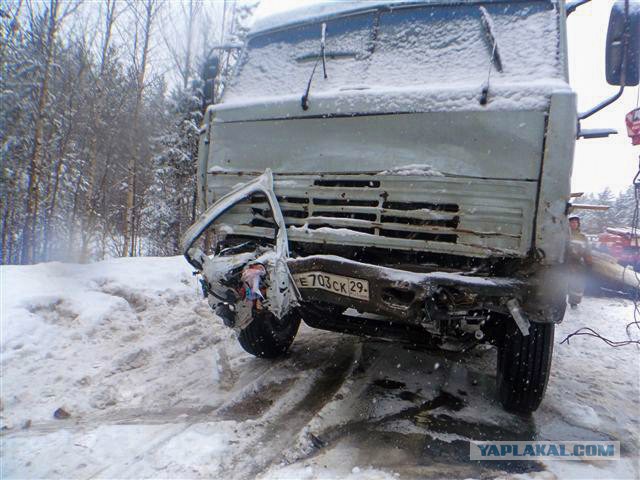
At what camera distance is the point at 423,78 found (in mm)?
2811

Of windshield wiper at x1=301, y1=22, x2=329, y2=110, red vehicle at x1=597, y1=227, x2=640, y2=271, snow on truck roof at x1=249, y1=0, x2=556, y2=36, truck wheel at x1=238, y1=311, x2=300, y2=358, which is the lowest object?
truck wheel at x1=238, y1=311, x2=300, y2=358

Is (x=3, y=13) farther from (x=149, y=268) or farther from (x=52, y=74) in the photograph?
(x=149, y=268)

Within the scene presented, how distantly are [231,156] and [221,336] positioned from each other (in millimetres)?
2088

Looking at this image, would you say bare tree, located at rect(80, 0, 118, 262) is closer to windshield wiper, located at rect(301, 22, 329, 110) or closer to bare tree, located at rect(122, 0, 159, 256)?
bare tree, located at rect(122, 0, 159, 256)

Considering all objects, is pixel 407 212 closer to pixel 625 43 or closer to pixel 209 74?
pixel 625 43

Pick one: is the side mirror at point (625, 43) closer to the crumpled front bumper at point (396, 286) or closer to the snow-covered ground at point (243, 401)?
the crumpled front bumper at point (396, 286)

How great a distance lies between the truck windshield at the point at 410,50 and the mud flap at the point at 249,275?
961 millimetres

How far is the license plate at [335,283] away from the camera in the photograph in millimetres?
2502

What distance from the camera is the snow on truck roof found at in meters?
3.13

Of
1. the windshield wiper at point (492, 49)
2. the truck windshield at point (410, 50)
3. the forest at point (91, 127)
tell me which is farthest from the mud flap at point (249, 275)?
the forest at point (91, 127)

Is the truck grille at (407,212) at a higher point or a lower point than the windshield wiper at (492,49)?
lower

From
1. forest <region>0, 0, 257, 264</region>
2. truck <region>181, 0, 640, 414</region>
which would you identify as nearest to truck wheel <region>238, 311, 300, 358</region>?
truck <region>181, 0, 640, 414</region>

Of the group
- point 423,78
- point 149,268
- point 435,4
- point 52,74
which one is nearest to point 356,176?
point 423,78

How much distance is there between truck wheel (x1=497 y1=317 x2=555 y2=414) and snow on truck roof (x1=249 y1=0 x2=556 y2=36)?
2.32 metres
